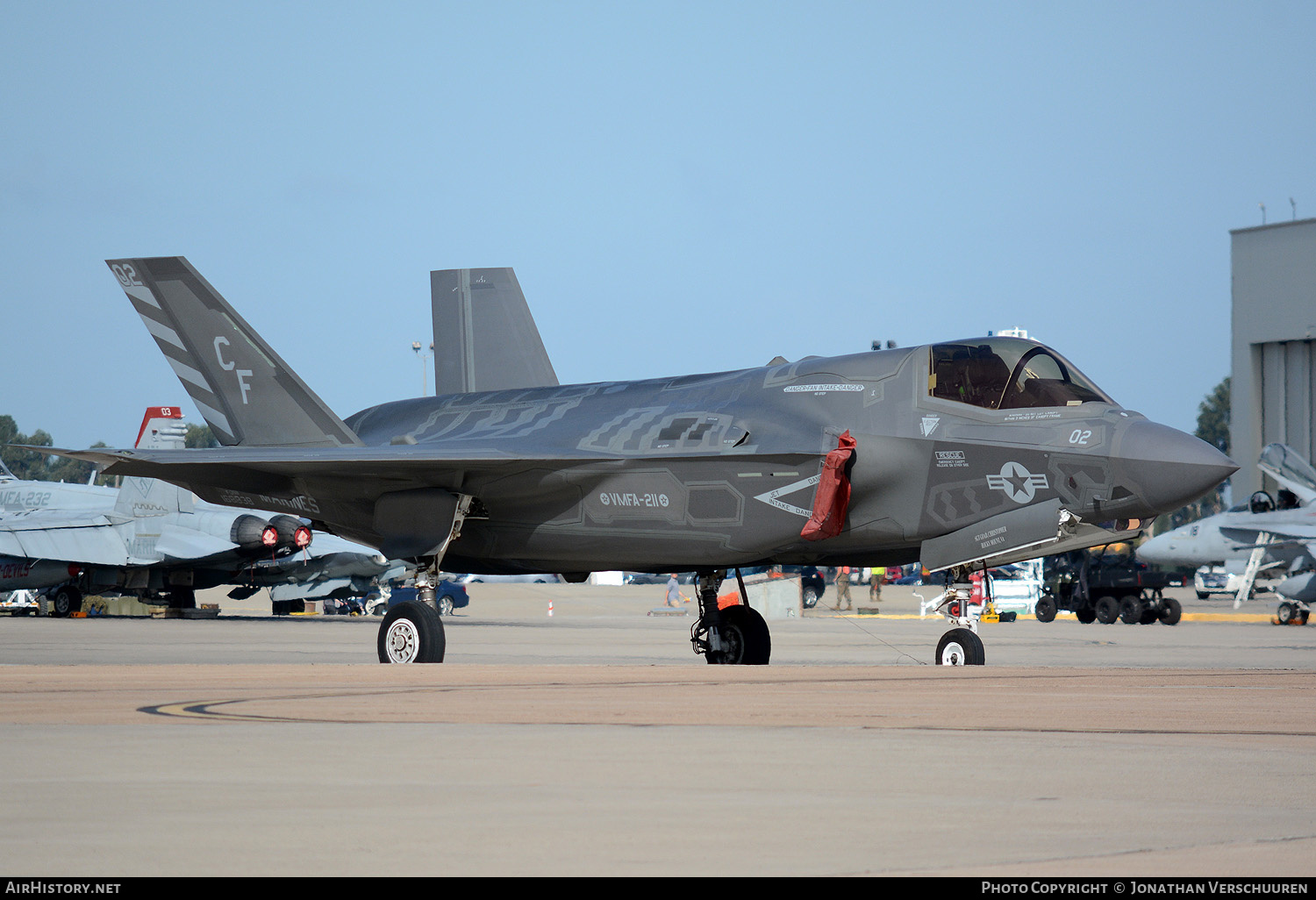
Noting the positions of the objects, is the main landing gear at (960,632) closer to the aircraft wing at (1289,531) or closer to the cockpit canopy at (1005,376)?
the cockpit canopy at (1005,376)

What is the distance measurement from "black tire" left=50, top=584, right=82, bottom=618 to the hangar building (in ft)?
122

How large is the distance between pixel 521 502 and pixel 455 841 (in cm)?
1167

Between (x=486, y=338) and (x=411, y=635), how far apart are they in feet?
23.2

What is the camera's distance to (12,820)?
4680 millimetres

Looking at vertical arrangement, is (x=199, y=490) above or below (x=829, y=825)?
above

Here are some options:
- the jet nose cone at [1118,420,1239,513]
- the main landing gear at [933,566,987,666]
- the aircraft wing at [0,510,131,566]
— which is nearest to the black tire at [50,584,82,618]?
the aircraft wing at [0,510,131,566]

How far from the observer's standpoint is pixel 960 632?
46.4 feet


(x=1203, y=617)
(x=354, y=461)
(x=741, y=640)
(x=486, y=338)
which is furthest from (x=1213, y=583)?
(x=354, y=461)

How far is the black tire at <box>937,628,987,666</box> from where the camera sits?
14008mm

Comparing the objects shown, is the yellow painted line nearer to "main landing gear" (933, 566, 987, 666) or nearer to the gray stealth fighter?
the gray stealth fighter
